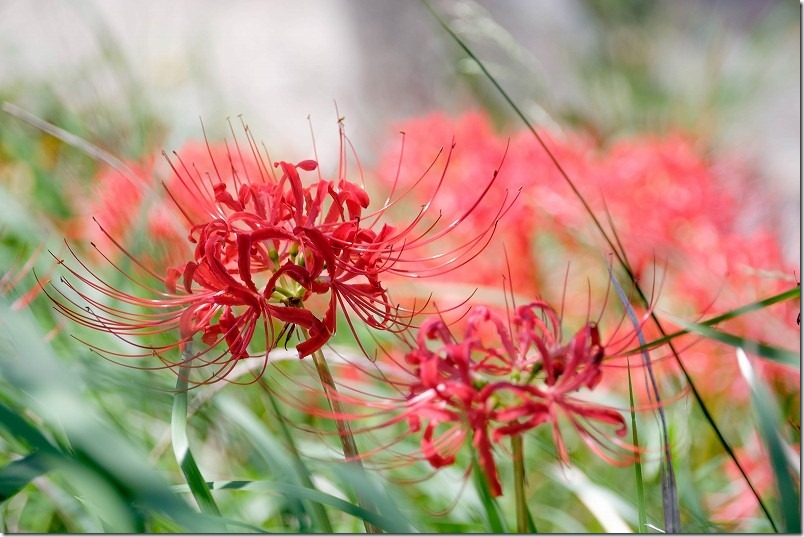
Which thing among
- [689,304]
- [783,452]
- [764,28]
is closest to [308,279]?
[783,452]

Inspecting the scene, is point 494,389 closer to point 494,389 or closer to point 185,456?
point 494,389

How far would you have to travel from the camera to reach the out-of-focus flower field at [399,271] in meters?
0.49

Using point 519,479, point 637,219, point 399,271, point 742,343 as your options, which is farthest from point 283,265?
A: point 637,219

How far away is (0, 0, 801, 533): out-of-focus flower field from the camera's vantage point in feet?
1.60

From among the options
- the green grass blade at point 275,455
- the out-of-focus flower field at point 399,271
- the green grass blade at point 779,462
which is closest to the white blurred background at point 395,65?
the out-of-focus flower field at point 399,271

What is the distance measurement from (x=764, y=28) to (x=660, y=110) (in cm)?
29

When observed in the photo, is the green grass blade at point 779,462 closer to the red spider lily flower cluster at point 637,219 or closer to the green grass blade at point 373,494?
the green grass blade at point 373,494

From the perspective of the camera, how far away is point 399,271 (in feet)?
1.75

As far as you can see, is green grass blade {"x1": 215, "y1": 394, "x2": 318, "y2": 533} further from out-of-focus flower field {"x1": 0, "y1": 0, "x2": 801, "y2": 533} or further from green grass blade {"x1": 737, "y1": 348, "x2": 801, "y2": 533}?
green grass blade {"x1": 737, "y1": 348, "x2": 801, "y2": 533}

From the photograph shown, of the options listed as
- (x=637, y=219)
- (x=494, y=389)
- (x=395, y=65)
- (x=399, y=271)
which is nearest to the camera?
(x=494, y=389)

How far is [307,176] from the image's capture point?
154 cm

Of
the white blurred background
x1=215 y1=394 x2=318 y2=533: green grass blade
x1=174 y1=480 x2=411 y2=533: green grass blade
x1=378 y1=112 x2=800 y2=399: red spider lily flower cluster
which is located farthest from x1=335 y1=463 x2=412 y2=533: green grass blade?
the white blurred background

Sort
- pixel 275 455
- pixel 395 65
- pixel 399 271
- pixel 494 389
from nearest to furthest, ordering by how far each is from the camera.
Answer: pixel 494 389 < pixel 399 271 < pixel 275 455 < pixel 395 65

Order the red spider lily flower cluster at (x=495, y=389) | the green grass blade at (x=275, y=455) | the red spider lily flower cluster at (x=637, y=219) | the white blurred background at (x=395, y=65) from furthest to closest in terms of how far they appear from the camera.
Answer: the white blurred background at (x=395, y=65)
the red spider lily flower cluster at (x=637, y=219)
the green grass blade at (x=275, y=455)
the red spider lily flower cluster at (x=495, y=389)
